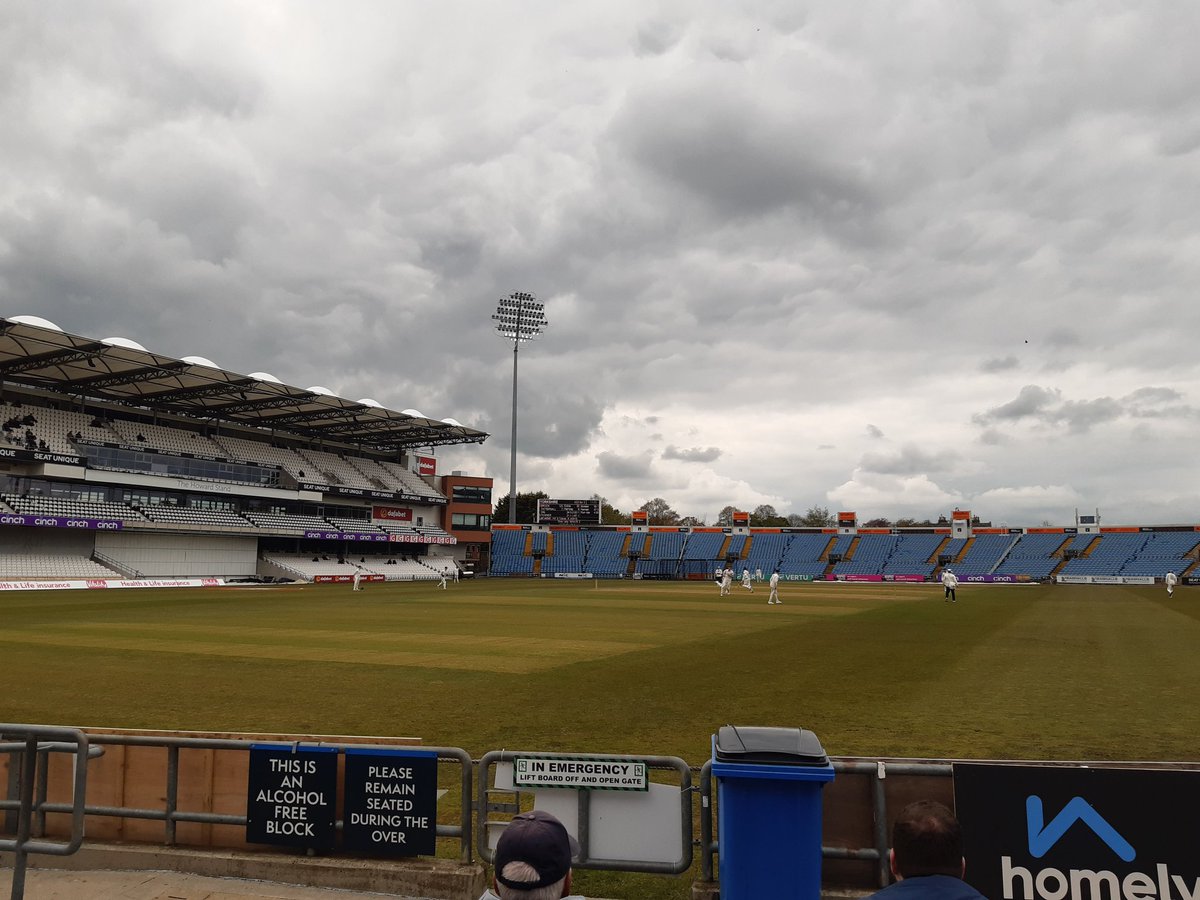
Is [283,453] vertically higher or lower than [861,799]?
higher

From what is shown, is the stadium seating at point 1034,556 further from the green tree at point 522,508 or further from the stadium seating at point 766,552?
the green tree at point 522,508

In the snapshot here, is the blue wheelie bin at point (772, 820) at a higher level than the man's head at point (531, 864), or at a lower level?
lower

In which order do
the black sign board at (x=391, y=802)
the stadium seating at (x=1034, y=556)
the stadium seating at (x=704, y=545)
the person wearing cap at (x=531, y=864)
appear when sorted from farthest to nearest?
the stadium seating at (x=704, y=545) → the stadium seating at (x=1034, y=556) → the black sign board at (x=391, y=802) → the person wearing cap at (x=531, y=864)

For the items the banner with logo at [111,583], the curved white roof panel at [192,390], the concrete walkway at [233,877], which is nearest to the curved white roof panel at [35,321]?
the curved white roof panel at [192,390]

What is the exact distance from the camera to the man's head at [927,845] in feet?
9.10

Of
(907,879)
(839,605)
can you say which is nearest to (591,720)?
(907,879)

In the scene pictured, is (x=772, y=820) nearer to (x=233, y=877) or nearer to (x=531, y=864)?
(x=531, y=864)

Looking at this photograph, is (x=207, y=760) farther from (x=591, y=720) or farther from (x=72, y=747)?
(x=591, y=720)

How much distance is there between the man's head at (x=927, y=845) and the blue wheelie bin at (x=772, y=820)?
1.52m

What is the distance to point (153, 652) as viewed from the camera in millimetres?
17781

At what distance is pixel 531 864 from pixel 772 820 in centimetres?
221

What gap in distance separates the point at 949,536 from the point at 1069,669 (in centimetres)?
7407

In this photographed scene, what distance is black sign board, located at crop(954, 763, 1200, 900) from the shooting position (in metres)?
4.43

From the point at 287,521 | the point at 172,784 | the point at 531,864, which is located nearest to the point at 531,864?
the point at 531,864
